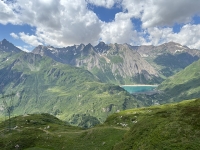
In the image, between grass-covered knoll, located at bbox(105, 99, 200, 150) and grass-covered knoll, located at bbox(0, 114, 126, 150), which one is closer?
grass-covered knoll, located at bbox(105, 99, 200, 150)

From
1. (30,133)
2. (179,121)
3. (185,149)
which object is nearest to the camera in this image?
(185,149)

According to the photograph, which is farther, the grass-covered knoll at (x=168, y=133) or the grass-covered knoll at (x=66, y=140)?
the grass-covered knoll at (x=66, y=140)

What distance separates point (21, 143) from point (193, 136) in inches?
2968

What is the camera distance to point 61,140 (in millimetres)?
87625

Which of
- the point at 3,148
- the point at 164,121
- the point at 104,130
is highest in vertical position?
the point at 164,121

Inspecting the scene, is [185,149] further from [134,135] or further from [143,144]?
[134,135]

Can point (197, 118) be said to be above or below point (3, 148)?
above

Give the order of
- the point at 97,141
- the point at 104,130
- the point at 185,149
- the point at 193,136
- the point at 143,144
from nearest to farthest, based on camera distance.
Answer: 1. the point at 185,149
2. the point at 193,136
3. the point at 143,144
4. the point at 97,141
5. the point at 104,130

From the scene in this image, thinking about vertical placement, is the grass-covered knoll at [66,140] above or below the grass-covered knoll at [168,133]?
below

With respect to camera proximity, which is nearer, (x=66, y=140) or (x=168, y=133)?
(x=168, y=133)

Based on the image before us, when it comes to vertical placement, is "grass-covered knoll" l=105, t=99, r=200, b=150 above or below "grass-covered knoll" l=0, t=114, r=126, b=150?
above

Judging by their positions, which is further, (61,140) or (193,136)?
(61,140)

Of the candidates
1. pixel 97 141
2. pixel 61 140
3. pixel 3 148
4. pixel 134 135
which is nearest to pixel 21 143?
pixel 3 148

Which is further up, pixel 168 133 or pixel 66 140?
pixel 168 133
